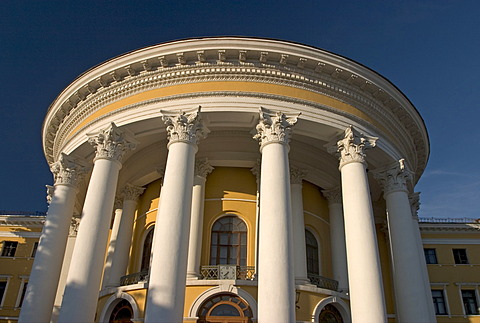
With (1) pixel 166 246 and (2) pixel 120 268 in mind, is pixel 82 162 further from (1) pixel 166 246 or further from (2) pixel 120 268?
(1) pixel 166 246

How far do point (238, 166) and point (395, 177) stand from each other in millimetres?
7161

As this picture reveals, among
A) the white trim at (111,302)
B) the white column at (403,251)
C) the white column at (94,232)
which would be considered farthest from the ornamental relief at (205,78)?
the white trim at (111,302)

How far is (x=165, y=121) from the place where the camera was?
16797 mm

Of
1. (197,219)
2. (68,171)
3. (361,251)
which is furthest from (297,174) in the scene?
(68,171)

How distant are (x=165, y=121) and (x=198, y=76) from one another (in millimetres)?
2407

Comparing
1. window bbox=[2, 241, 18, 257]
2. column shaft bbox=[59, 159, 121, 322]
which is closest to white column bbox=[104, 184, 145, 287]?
column shaft bbox=[59, 159, 121, 322]

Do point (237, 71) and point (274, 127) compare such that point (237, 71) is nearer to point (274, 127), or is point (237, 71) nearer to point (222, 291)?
point (274, 127)

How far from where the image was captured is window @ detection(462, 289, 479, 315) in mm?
31031

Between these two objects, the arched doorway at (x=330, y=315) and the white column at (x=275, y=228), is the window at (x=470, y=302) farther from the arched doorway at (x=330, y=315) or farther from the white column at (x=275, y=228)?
the white column at (x=275, y=228)

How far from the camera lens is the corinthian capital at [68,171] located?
65.4ft

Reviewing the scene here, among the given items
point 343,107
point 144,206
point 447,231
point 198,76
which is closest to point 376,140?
point 343,107

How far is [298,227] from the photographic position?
20078 millimetres

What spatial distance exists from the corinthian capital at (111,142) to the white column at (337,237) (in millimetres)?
10319

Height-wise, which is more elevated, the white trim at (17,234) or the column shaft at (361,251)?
the white trim at (17,234)
